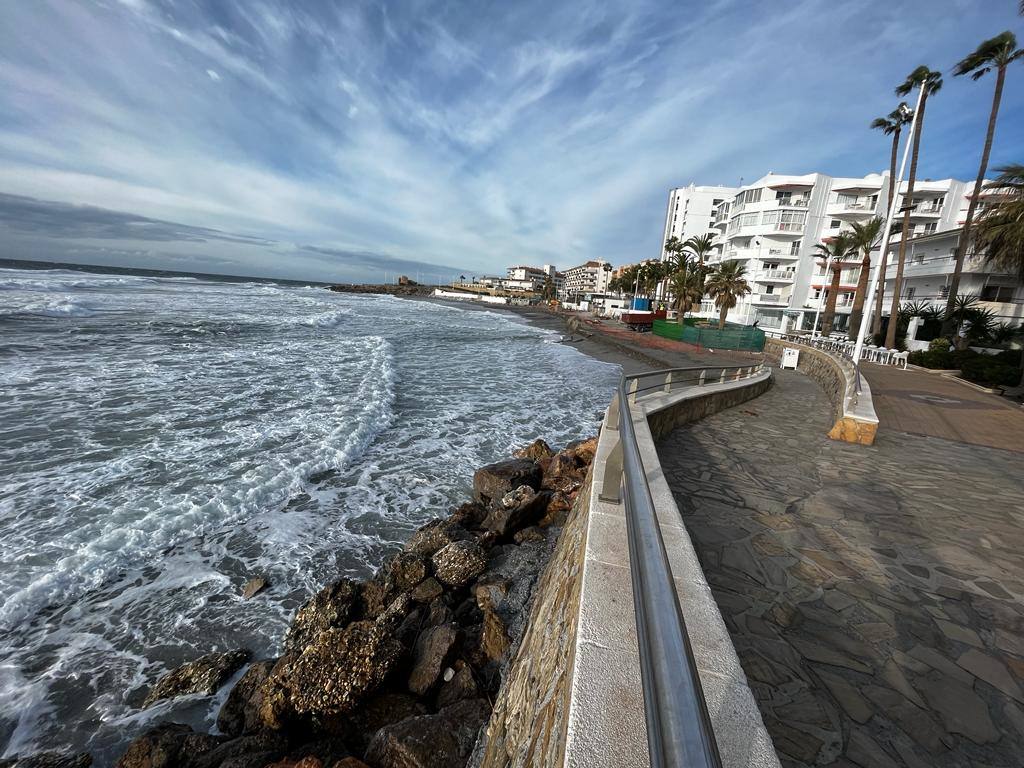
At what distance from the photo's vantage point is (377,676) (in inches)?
150

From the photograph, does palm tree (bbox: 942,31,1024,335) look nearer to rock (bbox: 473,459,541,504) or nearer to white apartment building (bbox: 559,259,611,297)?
rock (bbox: 473,459,541,504)

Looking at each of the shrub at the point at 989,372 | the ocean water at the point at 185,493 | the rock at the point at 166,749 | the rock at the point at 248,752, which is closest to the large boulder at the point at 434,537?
the ocean water at the point at 185,493

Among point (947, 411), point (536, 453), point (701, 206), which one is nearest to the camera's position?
point (536, 453)

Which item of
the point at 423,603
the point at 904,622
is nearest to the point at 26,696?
the point at 423,603

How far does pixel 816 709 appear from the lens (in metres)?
2.43

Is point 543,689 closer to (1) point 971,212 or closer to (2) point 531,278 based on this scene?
(1) point 971,212

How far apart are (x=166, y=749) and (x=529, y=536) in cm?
418

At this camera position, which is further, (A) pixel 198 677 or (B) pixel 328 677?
(A) pixel 198 677

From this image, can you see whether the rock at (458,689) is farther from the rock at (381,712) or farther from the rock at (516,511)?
the rock at (516,511)

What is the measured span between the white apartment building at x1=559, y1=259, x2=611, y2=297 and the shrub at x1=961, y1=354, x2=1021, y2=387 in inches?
4508

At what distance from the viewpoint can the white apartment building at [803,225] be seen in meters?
40.1

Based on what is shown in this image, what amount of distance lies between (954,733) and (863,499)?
3.58 metres

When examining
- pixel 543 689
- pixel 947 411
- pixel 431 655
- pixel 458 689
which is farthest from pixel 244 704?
pixel 947 411

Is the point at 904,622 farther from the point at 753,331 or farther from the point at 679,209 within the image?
the point at 679,209
